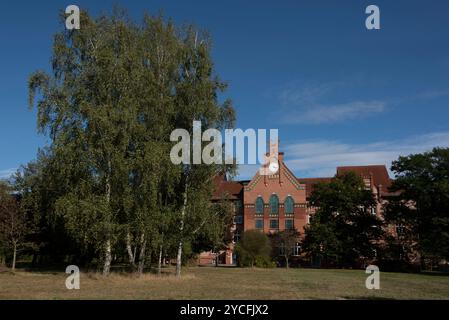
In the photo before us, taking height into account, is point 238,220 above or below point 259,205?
below

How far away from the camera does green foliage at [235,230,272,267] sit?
57781 millimetres

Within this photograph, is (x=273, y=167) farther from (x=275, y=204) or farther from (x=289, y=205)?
(x=289, y=205)

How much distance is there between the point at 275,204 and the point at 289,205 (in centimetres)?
209

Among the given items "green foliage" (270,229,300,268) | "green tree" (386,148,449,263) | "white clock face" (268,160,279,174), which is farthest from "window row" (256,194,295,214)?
"green tree" (386,148,449,263)

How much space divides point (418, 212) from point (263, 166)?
2634 centimetres

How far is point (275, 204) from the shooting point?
7262 cm

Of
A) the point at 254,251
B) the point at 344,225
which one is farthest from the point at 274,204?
the point at 254,251

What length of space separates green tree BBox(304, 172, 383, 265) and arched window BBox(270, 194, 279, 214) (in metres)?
11.7

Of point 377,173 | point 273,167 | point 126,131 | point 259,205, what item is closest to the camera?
point 126,131

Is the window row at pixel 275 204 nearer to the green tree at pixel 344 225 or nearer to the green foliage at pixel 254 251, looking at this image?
the green tree at pixel 344 225

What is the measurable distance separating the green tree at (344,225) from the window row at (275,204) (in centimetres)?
1082

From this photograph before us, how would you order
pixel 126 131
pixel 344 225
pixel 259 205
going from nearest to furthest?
pixel 126 131 < pixel 344 225 < pixel 259 205

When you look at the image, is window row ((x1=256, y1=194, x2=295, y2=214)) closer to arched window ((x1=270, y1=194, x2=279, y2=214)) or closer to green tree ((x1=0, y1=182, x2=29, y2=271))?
arched window ((x1=270, y1=194, x2=279, y2=214))

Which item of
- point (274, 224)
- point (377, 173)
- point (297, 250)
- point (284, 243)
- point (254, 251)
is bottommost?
point (297, 250)
